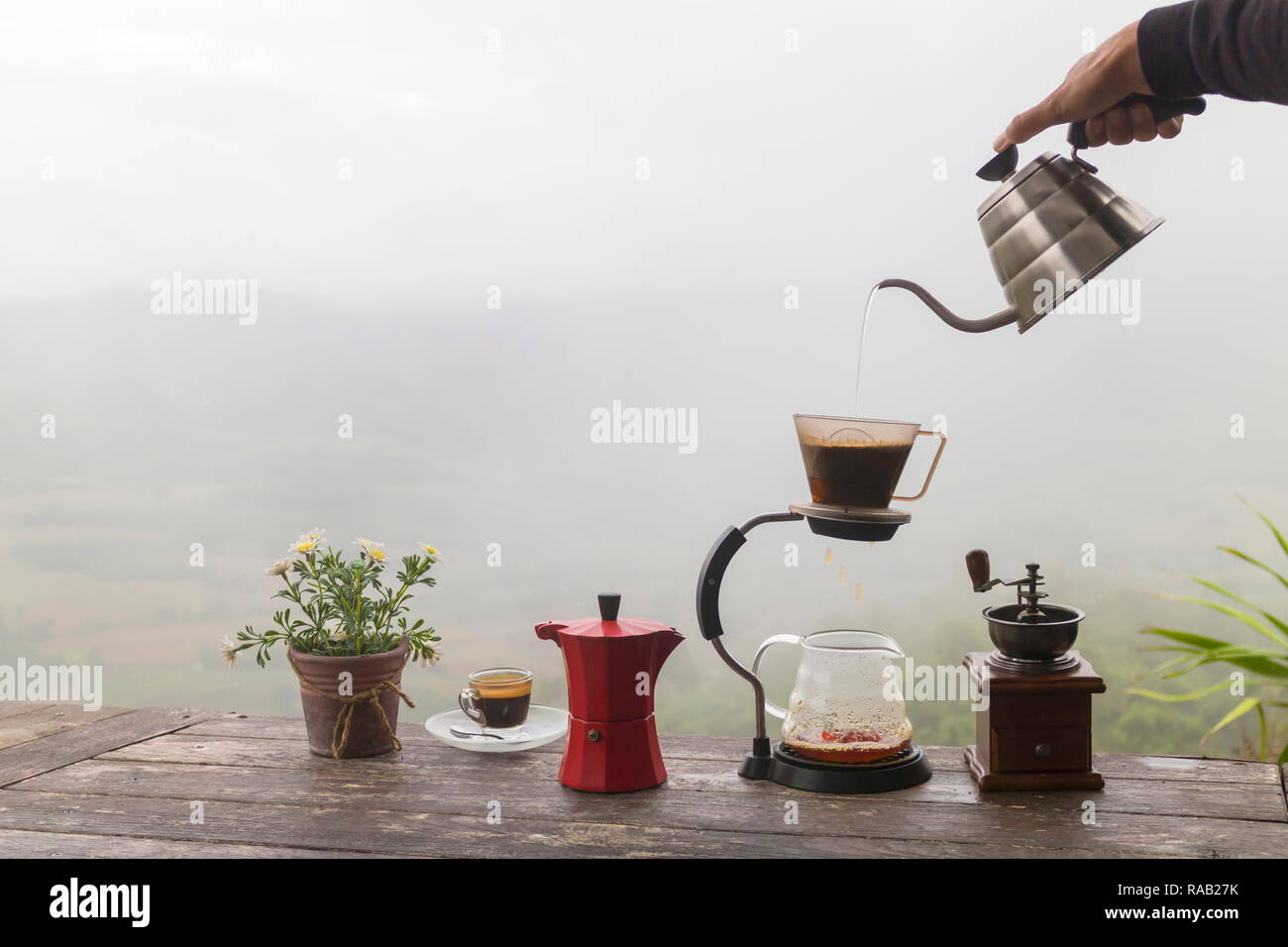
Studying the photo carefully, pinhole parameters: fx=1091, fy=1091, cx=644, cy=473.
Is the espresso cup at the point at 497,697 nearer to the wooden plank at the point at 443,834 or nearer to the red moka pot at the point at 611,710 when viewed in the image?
the red moka pot at the point at 611,710

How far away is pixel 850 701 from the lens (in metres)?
1.74

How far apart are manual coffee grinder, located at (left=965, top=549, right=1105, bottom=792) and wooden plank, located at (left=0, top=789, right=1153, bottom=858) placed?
209mm

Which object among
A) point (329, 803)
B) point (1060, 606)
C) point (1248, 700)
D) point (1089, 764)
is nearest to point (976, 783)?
point (1089, 764)

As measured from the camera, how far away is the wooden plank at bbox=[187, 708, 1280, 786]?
1.78m

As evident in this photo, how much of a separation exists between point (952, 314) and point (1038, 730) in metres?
0.66

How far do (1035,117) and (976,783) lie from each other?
101 cm

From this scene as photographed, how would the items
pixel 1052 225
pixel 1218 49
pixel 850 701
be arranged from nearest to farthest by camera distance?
pixel 1218 49 < pixel 1052 225 < pixel 850 701

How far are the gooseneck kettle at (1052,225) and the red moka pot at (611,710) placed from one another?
707mm

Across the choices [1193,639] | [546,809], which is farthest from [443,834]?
[1193,639]

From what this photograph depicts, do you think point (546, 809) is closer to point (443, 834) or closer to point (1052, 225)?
point (443, 834)

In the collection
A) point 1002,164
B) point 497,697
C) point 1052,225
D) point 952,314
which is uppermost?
point 1002,164

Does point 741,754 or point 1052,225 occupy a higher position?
point 1052,225

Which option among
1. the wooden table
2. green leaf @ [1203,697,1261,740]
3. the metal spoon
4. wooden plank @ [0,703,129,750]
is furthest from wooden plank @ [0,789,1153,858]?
green leaf @ [1203,697,1261,740]
